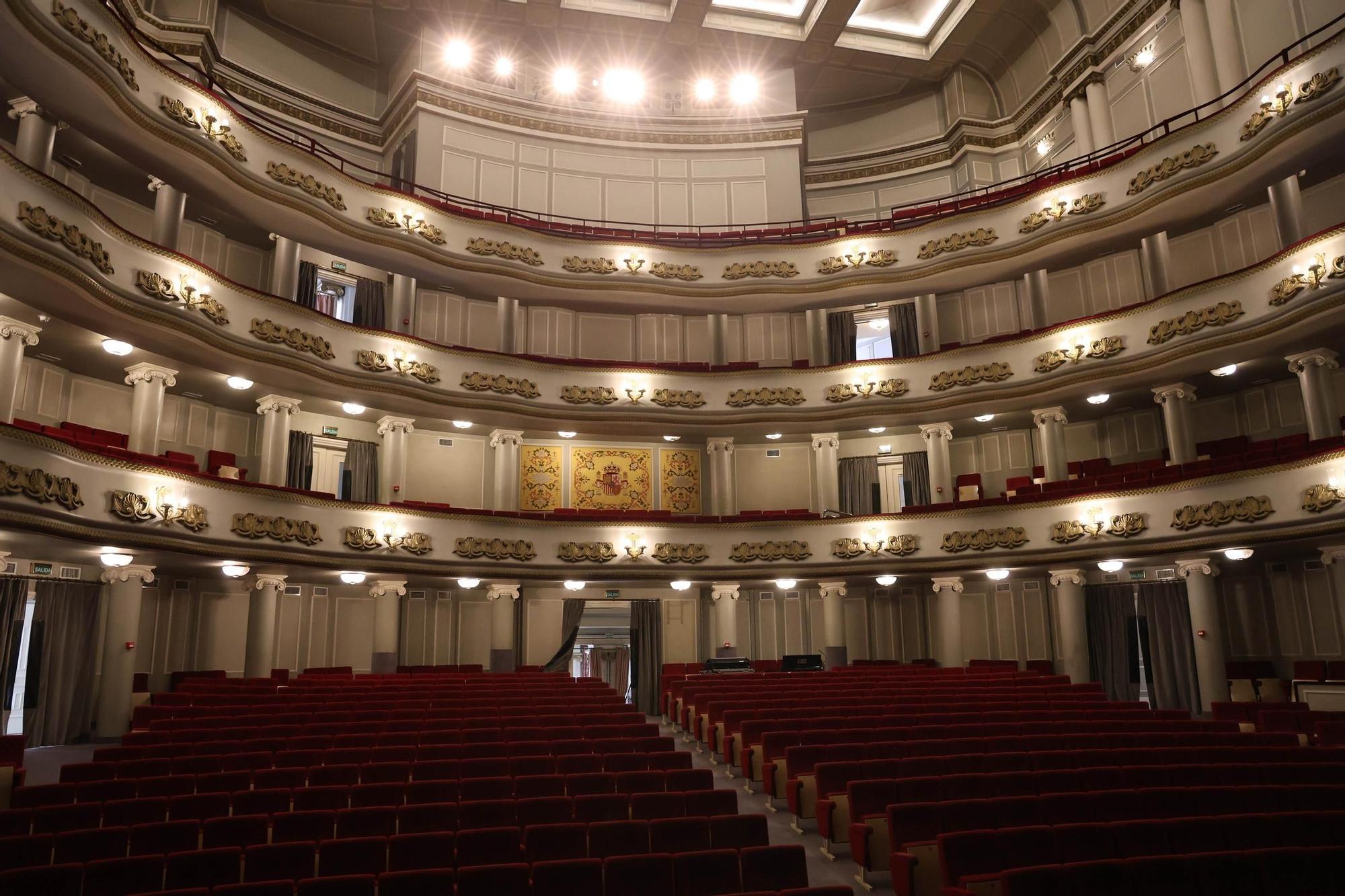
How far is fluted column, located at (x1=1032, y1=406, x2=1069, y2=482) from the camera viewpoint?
18.0 metres

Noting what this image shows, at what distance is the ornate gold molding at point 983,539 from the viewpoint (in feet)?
54.4

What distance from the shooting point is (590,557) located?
17.8 metres

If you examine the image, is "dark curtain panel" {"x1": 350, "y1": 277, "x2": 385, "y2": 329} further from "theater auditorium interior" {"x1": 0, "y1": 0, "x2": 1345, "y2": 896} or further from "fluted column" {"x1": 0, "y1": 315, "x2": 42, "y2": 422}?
"fluted column" {"x1": 0, "y1": 315, "x2": 42, "y2": 422}

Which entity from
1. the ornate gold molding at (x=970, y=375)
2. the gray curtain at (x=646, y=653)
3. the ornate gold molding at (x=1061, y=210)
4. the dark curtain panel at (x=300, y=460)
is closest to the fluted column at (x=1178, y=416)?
the ornate gold molding at (x=970, y=375)

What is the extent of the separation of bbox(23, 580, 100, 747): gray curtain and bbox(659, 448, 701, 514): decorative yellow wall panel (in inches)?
446

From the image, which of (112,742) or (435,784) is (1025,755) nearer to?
(435,784)

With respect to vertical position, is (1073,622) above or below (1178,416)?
below

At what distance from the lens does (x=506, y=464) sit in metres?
19.3

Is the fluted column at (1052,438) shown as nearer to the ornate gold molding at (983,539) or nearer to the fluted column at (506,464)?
the ornate gold molding at (983,539)

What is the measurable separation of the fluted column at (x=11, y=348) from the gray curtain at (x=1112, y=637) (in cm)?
1744

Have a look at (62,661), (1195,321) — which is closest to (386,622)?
(62,661)

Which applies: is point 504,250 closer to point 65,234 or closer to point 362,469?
point 362,469

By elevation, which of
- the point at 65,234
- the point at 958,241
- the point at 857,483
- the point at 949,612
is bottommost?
the point at 949,612

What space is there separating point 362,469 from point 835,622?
10.3 meters
